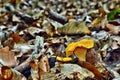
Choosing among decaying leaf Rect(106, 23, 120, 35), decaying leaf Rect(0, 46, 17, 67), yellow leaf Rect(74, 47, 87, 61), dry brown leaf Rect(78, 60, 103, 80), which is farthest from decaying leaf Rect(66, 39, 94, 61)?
decaying leaf Rect(106, 23, 120, 35)

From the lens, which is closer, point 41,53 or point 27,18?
point 41,53

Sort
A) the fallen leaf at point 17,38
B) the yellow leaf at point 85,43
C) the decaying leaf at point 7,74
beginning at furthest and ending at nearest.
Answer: the fallen leaf at point 17,38
the yellow leaf at point 85,43
the decaying leaf at point 7,74

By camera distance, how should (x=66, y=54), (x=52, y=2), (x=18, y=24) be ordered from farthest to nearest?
(x=52, y=2) → (x=18, y=24) → (x=66, y=54)

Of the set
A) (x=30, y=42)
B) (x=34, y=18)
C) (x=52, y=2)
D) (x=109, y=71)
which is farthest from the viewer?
(x=52, y=2)

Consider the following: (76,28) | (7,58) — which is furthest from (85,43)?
(76,28)

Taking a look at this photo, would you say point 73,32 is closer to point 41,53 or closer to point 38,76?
point 41,53

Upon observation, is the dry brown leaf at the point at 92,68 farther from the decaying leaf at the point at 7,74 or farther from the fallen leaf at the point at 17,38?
the fallen leaf at the point at 17,38

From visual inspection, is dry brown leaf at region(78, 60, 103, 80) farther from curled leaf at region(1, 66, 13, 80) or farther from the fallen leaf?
the fallen leaf

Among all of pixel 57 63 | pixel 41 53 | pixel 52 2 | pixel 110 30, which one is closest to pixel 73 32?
pixel 110 30

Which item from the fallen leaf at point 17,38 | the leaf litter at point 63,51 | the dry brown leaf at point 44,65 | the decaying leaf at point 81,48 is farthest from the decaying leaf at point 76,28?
the dry brown leaf at point 44,65
